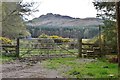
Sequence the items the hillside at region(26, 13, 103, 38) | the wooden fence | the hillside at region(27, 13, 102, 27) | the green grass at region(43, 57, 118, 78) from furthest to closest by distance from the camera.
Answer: the hillside at region(26, 13, 103, 38)
the hillside at region(27, 13, 102, 27)
the wooden fence
the green grass at region(43, 57, 118, 78)

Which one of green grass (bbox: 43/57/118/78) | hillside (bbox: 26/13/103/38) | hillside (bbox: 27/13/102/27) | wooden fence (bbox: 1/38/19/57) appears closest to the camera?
green grass (bbox: 43/57/118/78)

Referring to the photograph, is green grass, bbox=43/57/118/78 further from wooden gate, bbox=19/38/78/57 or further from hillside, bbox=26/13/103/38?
wooden gate, bbox=19/38/78/57

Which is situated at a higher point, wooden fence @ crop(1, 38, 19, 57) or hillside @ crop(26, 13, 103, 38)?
hillside @ crop(26, 13, 103, 38)

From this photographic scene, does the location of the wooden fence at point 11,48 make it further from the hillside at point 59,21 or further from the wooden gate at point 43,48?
the hillside at point 59,21

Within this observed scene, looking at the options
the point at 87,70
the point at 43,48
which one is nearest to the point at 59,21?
the point at 43,48

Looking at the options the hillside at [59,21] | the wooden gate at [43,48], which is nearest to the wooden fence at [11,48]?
the wooden gate at [43,48]

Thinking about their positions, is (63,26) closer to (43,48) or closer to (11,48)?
(43,48)

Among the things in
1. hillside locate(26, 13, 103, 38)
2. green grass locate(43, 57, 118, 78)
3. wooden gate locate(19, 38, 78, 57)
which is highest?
hillside locate(26, 13, 103, 38)

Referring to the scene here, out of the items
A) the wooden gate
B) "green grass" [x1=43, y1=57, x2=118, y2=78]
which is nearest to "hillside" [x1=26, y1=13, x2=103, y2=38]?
the wooden gate

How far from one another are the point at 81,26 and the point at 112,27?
Answer: 8.10 ft

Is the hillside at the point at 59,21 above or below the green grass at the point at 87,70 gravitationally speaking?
above

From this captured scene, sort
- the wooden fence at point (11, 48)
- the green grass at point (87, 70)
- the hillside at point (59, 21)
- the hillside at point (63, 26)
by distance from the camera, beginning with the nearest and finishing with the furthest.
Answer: the green grass at point (87, 70), the wooden fence at point (11, 48), the hillside at point (59, 21), the hillside at point (63, 26)

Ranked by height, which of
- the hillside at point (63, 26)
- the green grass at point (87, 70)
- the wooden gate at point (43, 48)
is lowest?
the green grass at point (87, 70)

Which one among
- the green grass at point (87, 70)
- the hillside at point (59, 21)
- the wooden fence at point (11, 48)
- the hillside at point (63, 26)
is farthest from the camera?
the hillside at point (63, 26)
